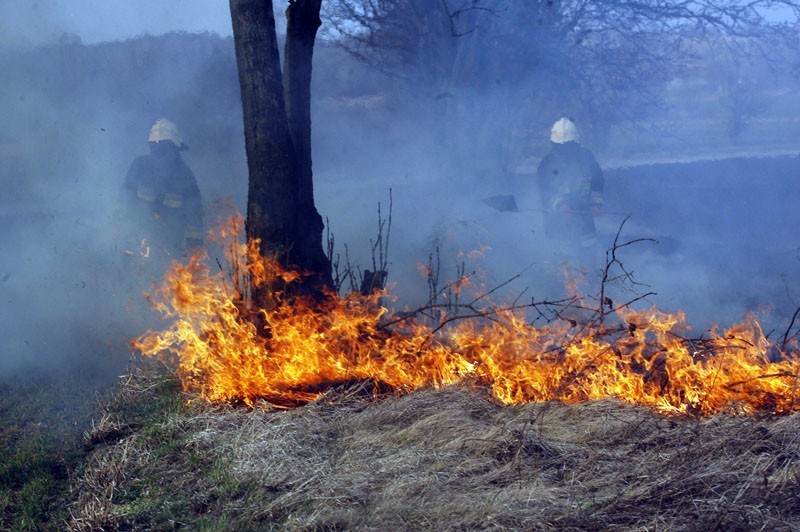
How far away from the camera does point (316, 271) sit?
18.5 feet

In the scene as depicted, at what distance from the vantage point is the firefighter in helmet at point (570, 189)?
8.77m

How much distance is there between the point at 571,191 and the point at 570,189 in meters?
0.03

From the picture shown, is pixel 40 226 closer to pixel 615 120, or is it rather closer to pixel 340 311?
pixel 340 311

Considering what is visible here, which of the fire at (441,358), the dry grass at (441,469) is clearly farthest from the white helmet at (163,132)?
the dry grass at (441,469)

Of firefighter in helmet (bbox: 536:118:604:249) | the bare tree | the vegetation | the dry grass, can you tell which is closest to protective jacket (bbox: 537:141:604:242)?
firefighter in helmet (bbox: 536:118:604:249)

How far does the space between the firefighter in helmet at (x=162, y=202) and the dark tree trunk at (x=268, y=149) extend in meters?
3.05

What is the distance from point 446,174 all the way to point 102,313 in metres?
5.92

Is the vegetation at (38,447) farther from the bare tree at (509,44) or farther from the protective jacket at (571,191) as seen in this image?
the bare tree at (509,44)

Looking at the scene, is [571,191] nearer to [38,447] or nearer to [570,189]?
[570,189]

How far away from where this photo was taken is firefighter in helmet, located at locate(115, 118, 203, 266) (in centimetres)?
825

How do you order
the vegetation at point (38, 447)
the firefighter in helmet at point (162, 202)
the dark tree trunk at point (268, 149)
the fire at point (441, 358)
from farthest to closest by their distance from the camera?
1. the firefighter in helmet at point (162, 202)
2. the dark tree trunk at point (268, 149)
3. the fire at point (441, 358)
4. the vegetation at point (38, 447)

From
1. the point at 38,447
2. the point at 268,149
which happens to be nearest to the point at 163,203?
the point at 268,149

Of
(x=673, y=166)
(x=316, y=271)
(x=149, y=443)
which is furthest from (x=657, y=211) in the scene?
(x=149, y=443)

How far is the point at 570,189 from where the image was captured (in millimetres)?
8805
